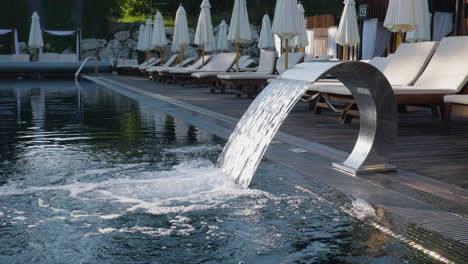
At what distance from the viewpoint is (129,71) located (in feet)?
91.8

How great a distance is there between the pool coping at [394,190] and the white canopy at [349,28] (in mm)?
9321

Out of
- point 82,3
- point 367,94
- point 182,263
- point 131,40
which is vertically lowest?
point 182,263

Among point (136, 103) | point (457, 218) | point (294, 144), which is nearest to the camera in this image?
point (457, 218)

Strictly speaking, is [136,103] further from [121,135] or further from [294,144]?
[294,144]

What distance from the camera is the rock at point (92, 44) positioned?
107 feet

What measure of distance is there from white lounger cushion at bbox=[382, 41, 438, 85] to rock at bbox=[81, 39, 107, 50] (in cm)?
2705

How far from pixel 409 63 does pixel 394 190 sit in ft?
16.0

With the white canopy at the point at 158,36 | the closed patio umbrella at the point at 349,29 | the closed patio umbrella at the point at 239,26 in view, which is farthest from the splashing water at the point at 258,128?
the white canopy at the point at 158,36

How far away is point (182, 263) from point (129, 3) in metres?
36.8

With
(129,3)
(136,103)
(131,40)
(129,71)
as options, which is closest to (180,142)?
(136,103)

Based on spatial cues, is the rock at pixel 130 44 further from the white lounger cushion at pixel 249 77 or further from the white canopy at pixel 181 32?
the white lounger cushion at pixel 249 77

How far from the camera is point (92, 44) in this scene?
3284 cm

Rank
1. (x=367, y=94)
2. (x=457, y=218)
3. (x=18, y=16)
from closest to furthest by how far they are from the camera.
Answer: (x=457, y=218)
(x=367, y=94)
(x=18, y=16)

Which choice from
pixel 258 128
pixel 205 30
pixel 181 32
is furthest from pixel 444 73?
pixel 181 32
